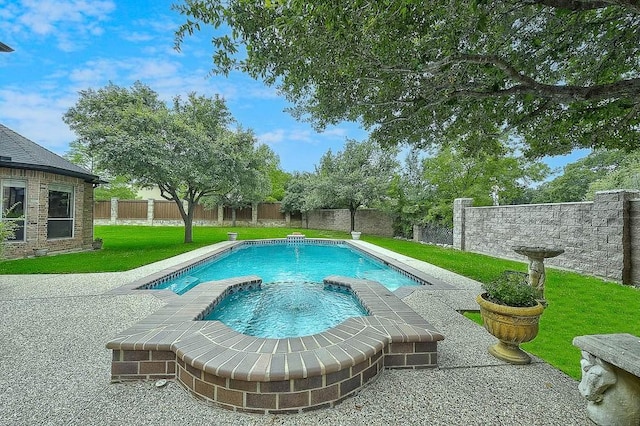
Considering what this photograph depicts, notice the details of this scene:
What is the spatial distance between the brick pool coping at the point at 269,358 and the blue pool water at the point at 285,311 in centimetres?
120

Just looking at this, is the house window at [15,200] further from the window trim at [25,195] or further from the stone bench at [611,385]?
the stone bench at [611,385]

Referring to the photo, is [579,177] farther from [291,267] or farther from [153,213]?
[153,213]

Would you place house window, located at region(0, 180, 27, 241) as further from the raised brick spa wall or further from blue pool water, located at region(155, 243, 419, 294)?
the raised brick spa wall

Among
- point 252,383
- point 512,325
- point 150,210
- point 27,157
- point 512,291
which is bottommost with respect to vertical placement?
point 252,383

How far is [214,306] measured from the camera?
442 centimetres

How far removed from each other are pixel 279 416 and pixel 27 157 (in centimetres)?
1147

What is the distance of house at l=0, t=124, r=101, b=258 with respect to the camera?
28.0ft

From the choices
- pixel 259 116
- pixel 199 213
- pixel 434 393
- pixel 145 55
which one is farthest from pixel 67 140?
pixel 434 393

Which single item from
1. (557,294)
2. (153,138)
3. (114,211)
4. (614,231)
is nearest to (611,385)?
(557,294)

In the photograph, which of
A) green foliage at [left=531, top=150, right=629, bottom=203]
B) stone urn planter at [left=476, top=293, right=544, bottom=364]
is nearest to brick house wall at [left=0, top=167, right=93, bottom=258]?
stone urn planter at [left=476, top=293, right=544, bottom=364]

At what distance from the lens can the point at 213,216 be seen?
24.9 m

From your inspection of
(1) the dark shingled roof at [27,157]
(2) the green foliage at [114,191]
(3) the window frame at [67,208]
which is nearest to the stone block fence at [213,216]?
(2) the green foliage at [114,191]

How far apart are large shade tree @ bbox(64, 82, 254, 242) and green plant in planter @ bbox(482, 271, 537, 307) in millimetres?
10033

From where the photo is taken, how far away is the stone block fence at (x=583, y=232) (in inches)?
246
